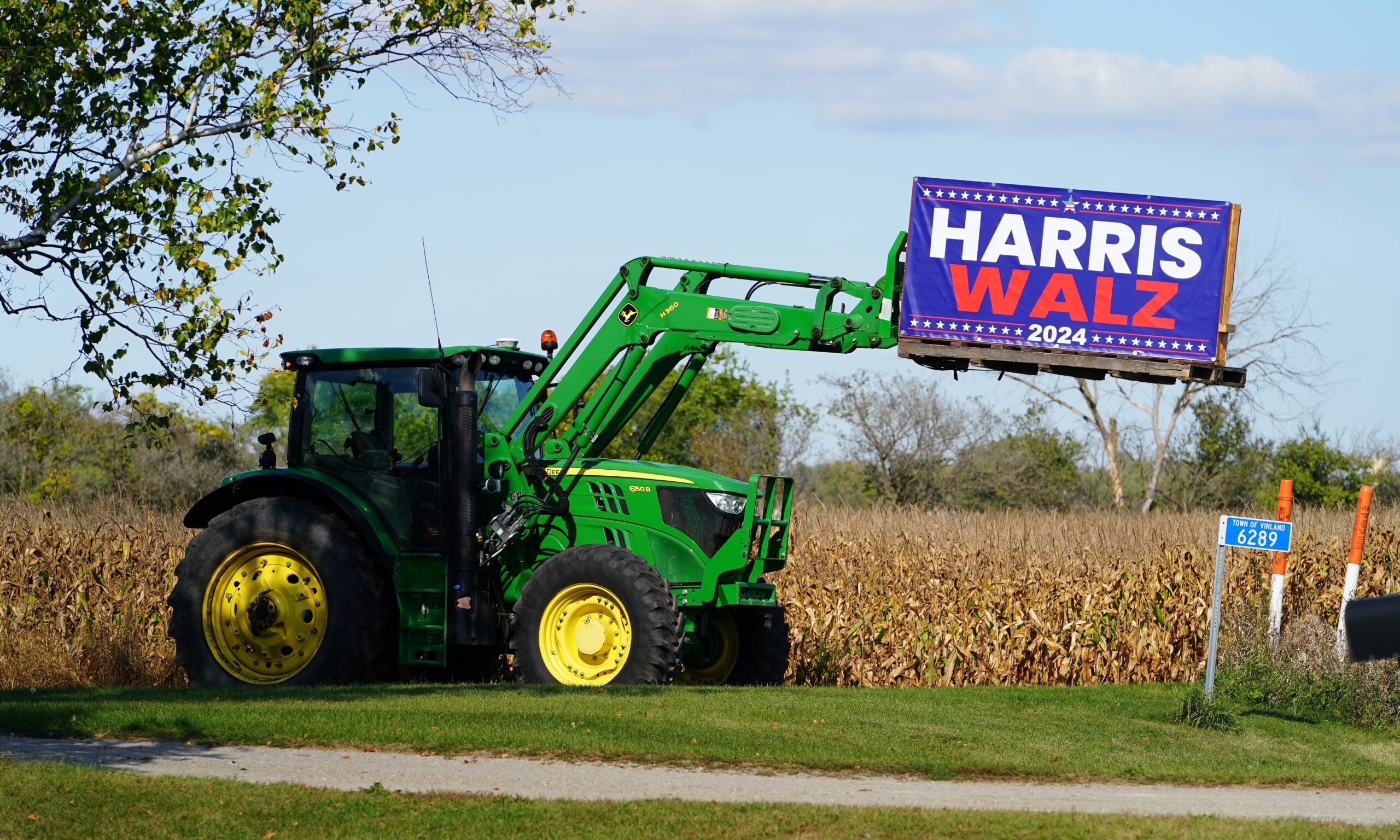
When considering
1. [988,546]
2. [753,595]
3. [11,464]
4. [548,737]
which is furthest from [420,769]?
[11,464]

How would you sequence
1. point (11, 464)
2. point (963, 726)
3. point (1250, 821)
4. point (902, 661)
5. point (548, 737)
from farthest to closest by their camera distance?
point (11, 464) → point (902, 661) → point (963, 726) → point (548, 737) → point (1250, 821)

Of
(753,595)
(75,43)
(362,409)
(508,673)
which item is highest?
(75,43)

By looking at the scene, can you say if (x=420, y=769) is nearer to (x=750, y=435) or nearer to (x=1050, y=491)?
(x=1050, y=491)

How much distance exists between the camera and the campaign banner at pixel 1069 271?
479 inches

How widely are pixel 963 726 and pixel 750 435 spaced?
132 feet

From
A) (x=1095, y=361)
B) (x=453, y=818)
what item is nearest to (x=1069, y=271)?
(x=1095, y=361)

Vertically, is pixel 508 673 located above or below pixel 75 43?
below

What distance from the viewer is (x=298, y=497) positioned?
13.8 meters

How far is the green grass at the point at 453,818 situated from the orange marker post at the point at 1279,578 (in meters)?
6.72

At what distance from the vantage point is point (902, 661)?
696 inches

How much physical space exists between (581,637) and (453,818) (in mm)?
4909

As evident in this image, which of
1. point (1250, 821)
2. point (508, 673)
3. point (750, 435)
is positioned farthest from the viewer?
point (750, 435)

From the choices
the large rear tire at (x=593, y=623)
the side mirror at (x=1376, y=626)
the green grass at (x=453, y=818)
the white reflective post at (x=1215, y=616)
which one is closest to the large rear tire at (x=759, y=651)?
the large rear tire at (x=593, y=623)

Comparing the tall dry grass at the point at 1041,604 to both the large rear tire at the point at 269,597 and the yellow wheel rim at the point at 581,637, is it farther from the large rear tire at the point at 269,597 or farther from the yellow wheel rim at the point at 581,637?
the large rear tire at the point at 269,597
